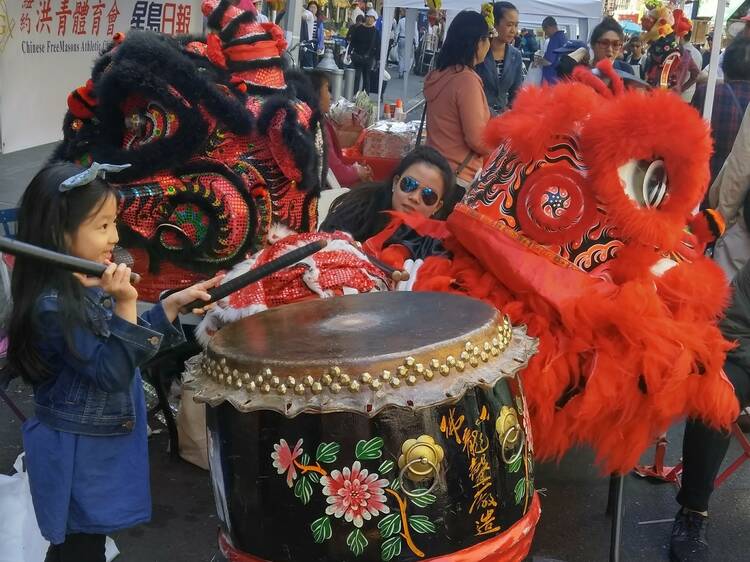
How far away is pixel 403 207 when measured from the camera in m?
3.13

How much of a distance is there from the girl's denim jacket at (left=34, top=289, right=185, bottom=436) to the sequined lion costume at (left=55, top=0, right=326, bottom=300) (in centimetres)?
110

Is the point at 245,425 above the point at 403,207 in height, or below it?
below

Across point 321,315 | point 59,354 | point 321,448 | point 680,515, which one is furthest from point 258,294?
point 680,515

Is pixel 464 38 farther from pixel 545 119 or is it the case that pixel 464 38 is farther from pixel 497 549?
pixel 497 549

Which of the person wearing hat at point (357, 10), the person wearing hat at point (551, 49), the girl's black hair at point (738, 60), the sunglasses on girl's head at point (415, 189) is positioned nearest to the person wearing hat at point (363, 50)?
the person wearing hat at point (357, 10)

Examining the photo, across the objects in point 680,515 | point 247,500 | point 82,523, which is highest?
point 247,500

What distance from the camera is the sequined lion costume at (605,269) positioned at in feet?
7.34

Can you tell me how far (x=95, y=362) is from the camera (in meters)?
1.80

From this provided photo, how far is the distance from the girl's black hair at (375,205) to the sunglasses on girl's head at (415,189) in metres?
0.06

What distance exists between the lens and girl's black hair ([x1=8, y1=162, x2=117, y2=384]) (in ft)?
5.91

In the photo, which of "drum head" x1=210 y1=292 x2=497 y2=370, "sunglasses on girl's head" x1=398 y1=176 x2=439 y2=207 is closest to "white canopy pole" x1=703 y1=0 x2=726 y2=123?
"sunglasses on girl's head" x1=398 y1=176 x2=439 y2=207

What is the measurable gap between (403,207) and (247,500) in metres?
1.58

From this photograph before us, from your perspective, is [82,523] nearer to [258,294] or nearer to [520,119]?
[258,294]

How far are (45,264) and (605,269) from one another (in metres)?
1.52
